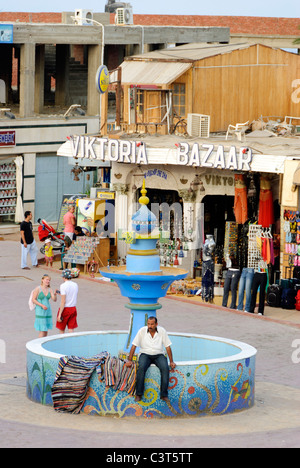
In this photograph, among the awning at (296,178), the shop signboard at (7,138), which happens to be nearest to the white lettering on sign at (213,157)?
the awning at (296,178)

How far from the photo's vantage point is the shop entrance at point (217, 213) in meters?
30.6

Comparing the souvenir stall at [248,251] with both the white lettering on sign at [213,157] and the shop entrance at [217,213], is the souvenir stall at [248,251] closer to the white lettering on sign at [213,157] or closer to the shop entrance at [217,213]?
the white lettering on sign at [213,157]

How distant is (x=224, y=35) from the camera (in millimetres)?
45219

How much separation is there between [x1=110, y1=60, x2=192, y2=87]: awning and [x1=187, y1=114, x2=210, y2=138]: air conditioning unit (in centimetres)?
136

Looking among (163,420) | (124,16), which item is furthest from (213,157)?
(124,16)

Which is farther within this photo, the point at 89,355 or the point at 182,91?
the point at 182,91

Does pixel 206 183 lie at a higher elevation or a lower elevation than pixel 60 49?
lower

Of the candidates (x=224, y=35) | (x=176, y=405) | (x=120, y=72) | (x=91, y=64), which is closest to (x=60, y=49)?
(x=91, y=64)

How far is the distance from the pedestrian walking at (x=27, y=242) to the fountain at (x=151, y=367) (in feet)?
36.2

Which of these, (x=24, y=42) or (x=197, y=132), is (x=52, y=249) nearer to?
(x=197, y=132)

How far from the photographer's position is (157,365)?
1653 centimetres

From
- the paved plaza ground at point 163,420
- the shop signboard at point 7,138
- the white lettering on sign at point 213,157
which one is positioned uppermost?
the shop signboard at point 7,138

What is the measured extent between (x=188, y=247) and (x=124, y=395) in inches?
512

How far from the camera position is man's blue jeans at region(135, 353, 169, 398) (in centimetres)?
1642
